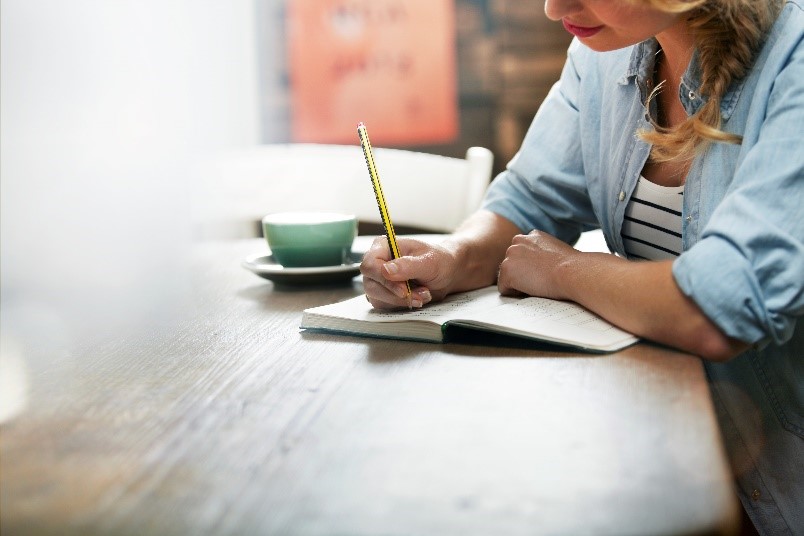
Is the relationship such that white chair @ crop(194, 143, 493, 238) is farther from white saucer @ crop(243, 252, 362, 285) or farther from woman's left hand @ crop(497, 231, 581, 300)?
woman's left hand @ crop(497, 231, 581, 300)

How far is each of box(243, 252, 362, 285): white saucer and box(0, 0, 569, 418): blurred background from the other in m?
0.12

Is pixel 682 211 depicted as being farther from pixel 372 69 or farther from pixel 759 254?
pixel 372 69

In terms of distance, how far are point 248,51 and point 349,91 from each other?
1.25ft

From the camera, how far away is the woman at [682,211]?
910 mm

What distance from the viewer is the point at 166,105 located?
9.16 ft

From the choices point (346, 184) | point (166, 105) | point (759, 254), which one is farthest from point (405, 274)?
point (166, 105)

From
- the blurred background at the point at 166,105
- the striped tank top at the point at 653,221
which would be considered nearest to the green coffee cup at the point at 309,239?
the blurred background at the point at 166,105

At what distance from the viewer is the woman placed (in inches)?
35.8

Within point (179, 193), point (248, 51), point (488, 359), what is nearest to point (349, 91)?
point (248, 51)

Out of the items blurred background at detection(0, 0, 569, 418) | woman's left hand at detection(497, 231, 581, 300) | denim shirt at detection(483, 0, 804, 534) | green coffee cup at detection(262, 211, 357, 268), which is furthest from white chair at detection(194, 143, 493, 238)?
woman's left hand at detection(497, 231, 581, 300)

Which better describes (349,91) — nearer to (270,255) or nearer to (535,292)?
(270,255)

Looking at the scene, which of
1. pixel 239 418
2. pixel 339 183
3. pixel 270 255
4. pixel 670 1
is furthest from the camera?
pixel 339 183

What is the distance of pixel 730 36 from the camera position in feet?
3.54

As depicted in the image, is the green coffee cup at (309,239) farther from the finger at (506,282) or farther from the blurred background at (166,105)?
the finger at (506,282)
